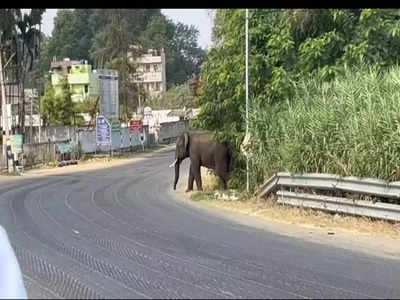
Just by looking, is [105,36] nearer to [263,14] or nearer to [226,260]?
[263,14]

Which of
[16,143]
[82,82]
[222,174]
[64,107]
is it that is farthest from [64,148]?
[82,82]

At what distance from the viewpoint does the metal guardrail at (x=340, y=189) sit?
35.2 ft

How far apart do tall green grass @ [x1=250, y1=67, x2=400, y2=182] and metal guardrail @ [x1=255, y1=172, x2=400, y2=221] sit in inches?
8.2

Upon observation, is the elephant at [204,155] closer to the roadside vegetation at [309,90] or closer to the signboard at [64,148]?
the roadside vegetation at [309,90]

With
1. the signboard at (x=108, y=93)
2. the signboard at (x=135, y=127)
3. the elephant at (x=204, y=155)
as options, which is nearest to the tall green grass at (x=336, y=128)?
the elephant at (x=204, y=155)

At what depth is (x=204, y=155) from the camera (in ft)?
59.7

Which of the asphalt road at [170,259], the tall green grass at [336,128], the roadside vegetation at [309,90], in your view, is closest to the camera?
the asphalt road at [170,259]

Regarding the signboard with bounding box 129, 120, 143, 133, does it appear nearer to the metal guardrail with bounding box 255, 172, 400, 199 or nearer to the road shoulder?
the metal guardrail with bounding box 255, 172, 400, 199

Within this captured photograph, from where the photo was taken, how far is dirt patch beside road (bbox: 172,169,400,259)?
9641 millimetres

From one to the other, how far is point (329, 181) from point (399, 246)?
9.19 ft

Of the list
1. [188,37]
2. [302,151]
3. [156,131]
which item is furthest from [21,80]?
[188,37]

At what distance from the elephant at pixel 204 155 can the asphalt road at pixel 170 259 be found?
317 cm

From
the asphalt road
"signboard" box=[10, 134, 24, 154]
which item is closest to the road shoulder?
the asphalt road

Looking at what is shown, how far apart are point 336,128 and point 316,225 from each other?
1849 mm
